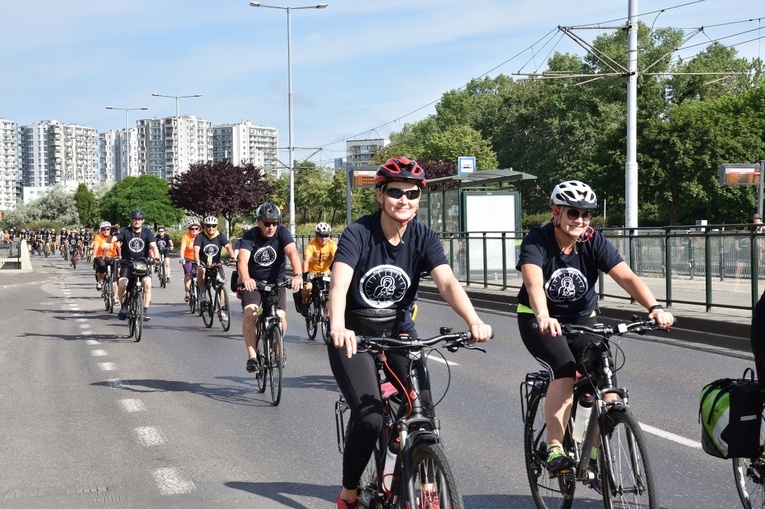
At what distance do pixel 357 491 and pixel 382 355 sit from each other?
0.63 m

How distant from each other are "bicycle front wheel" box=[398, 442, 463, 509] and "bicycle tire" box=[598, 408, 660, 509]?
87cm

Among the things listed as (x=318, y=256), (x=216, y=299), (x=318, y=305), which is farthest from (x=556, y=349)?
(x=216, y=299)

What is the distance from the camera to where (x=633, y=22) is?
25.1 metres

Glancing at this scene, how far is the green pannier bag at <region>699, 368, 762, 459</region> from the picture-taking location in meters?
4.34

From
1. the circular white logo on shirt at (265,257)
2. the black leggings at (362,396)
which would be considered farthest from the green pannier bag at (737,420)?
the circular white logo on shirt at (265,257)

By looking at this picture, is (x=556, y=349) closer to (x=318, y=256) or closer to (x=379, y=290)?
(x=379, y=290)

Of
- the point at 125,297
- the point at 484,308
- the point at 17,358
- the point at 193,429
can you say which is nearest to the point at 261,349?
the point at 193,429

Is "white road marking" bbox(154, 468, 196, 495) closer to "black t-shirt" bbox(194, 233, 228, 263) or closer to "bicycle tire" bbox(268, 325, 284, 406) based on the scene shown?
"bicycle tire" bbox(268, 325, 284, 406)

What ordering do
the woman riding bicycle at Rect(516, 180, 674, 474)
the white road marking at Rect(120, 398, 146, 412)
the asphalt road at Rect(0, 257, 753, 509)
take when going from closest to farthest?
the woman riding bicycle at Rect(516, 180, 674, 474) → the asphalt road at Rect(0, 257, 753, 509) → the white road marking at Rect(120, 398, 146, 412)

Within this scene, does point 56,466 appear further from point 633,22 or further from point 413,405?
point 633,22

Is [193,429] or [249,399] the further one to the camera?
[249,399]

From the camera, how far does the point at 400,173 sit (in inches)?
173

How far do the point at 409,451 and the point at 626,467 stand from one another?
957 mm

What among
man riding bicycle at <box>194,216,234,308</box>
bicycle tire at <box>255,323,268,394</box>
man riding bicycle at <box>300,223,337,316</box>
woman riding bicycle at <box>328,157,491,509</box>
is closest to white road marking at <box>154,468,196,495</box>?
woman riding bicycle at <box>328,157,491,509</box>
